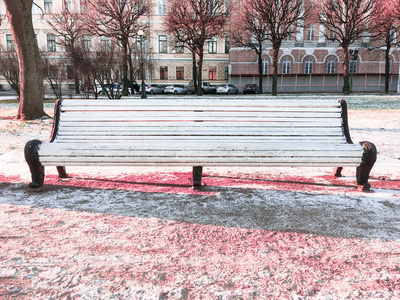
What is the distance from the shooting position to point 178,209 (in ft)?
10.7

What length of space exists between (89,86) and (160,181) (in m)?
12.6

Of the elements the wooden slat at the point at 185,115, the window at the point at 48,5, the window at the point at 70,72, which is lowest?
the wooden slat at the point at 185,115

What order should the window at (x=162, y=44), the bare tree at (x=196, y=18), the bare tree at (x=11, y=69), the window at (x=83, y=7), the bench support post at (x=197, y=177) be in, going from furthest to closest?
the window at (x=162, y=44), the window at (x=83, y=7), the bare tree at (x=196, y=18), the bare tree at (x=11, y=69), the bench support post at (x=197, y=177)

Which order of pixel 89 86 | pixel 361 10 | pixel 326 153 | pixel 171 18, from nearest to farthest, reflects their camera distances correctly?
pixel 326 153, pixel 89 86, pixel 171 18, pixel 361 10

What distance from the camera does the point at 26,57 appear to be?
31.3 ft

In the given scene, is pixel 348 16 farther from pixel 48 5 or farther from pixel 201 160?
pixel 48 5

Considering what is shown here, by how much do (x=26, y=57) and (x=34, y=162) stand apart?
723 cm

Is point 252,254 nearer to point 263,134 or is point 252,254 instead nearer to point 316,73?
point 263,134

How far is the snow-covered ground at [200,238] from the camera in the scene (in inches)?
79.7

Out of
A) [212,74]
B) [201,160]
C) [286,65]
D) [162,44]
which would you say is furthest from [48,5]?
[201,160]

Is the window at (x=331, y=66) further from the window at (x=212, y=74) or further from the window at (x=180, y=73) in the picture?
the window at (x=180, y=73)

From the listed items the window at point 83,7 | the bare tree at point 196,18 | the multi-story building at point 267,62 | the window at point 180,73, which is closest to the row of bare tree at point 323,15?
the bare tree at point 196,18

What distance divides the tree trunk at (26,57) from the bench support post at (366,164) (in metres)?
9.28

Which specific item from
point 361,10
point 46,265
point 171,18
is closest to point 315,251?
point 46,265
